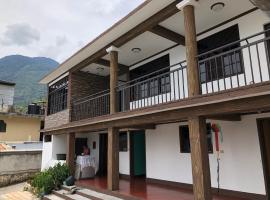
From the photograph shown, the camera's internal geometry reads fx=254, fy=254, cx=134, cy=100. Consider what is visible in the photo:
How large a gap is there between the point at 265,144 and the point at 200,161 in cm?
266

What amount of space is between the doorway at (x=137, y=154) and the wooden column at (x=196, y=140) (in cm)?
636

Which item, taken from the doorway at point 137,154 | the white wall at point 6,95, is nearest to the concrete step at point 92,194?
the doorway at point 137,154

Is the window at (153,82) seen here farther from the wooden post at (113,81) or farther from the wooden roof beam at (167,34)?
the wooden roof beam at (167,34)

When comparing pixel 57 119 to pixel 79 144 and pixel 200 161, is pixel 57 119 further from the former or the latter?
pixel 200 161

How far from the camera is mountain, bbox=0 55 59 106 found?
252ft

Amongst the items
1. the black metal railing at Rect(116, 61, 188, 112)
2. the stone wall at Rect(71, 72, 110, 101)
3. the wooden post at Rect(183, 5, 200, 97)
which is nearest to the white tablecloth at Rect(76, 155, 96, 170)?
the stone wall at Rect(71, 72, 110, 101)

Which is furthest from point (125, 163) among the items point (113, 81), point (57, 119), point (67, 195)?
point (113, 81)

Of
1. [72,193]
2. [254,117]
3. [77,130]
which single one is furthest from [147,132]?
[254,117]

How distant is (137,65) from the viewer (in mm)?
11688

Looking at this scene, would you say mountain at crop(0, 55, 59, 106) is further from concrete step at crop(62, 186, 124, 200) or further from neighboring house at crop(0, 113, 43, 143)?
concrete step at crop(62, 186, 124, 200)

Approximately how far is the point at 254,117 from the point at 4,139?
2049 cm

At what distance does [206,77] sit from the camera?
26.2 feet

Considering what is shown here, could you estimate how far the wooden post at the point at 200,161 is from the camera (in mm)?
5348

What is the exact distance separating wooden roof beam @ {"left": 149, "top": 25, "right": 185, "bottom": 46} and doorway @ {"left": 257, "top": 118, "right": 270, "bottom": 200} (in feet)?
11.9
